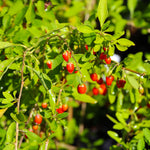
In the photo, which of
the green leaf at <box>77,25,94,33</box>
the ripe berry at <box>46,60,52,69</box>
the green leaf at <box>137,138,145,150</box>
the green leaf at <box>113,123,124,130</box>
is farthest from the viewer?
the green leaf at <box>113,123,124,130</box>

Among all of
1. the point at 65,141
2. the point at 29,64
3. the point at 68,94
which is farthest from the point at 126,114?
the point at 65,141

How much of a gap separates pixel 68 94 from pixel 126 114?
1.89 ft

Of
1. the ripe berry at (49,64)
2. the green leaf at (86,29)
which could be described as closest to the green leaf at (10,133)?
the ripe berry at (49,64)

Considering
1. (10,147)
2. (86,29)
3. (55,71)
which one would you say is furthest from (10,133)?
(86,29)

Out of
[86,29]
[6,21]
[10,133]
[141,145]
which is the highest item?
[6,21]

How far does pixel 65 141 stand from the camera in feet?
11.1

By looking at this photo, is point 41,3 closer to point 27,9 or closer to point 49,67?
point 27,9

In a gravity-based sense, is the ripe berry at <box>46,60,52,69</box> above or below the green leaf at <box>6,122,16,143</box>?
above

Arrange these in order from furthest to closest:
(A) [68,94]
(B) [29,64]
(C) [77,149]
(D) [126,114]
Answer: (C) [77,149] < (D) [126,114] < (A) [68,94] < (B) [29,64]

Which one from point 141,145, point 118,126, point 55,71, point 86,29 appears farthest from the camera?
point 118,126

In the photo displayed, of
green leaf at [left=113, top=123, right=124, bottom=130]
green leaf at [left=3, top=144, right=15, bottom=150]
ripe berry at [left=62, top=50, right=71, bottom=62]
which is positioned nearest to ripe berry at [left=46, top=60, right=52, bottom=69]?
ripe berry at [left=62, top=50, right=71, bottom=62]

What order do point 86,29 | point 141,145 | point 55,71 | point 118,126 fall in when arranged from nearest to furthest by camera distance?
1. point 86,29
2. point 55,71
3. point 141,145
4. point 118,126

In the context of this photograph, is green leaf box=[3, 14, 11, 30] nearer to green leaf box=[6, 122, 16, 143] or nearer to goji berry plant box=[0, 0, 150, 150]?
goji berry plant box=[0, 0, 150, 150]

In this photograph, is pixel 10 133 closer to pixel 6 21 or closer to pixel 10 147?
pixel 10 147
